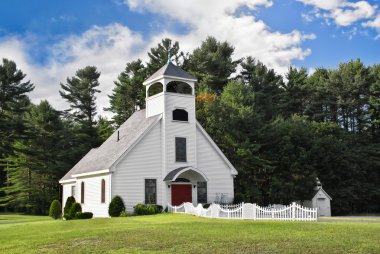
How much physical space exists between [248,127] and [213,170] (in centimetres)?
974

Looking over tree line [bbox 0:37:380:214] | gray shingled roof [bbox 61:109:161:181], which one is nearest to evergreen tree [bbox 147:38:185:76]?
tree line [bbox 0:37:380:214]

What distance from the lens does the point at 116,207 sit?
32156 mm

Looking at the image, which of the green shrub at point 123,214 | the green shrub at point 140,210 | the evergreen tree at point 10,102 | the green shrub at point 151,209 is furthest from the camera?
the evergreen tree at point 10,102

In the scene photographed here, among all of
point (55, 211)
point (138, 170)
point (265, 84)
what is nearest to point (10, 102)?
point (55, 211)

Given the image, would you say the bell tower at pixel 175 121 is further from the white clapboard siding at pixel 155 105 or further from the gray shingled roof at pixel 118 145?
the gray shingled roof at pixel 118 145

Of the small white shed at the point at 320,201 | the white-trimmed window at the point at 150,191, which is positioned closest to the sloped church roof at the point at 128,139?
the white-trimmed window at the point at 150,191

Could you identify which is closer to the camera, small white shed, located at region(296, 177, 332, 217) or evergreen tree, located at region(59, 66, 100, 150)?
small white shed, located at region(296, 177, 332, 217)

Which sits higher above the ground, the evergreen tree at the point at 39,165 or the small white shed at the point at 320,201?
the evergreen tree at the point at 39,165

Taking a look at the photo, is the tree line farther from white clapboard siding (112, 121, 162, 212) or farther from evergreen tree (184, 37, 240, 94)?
white clapboard siding (112, 121, 162, 212)

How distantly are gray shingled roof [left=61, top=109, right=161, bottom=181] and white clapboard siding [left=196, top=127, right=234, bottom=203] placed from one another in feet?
14.9

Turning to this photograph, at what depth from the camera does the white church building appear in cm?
3347

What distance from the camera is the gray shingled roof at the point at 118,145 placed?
1347 inches

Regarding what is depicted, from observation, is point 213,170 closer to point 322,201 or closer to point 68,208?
point 68,208

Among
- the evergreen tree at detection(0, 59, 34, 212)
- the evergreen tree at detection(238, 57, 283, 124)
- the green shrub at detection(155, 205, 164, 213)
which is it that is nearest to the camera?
the green shrub at detection(155, 205, 164, 213)
